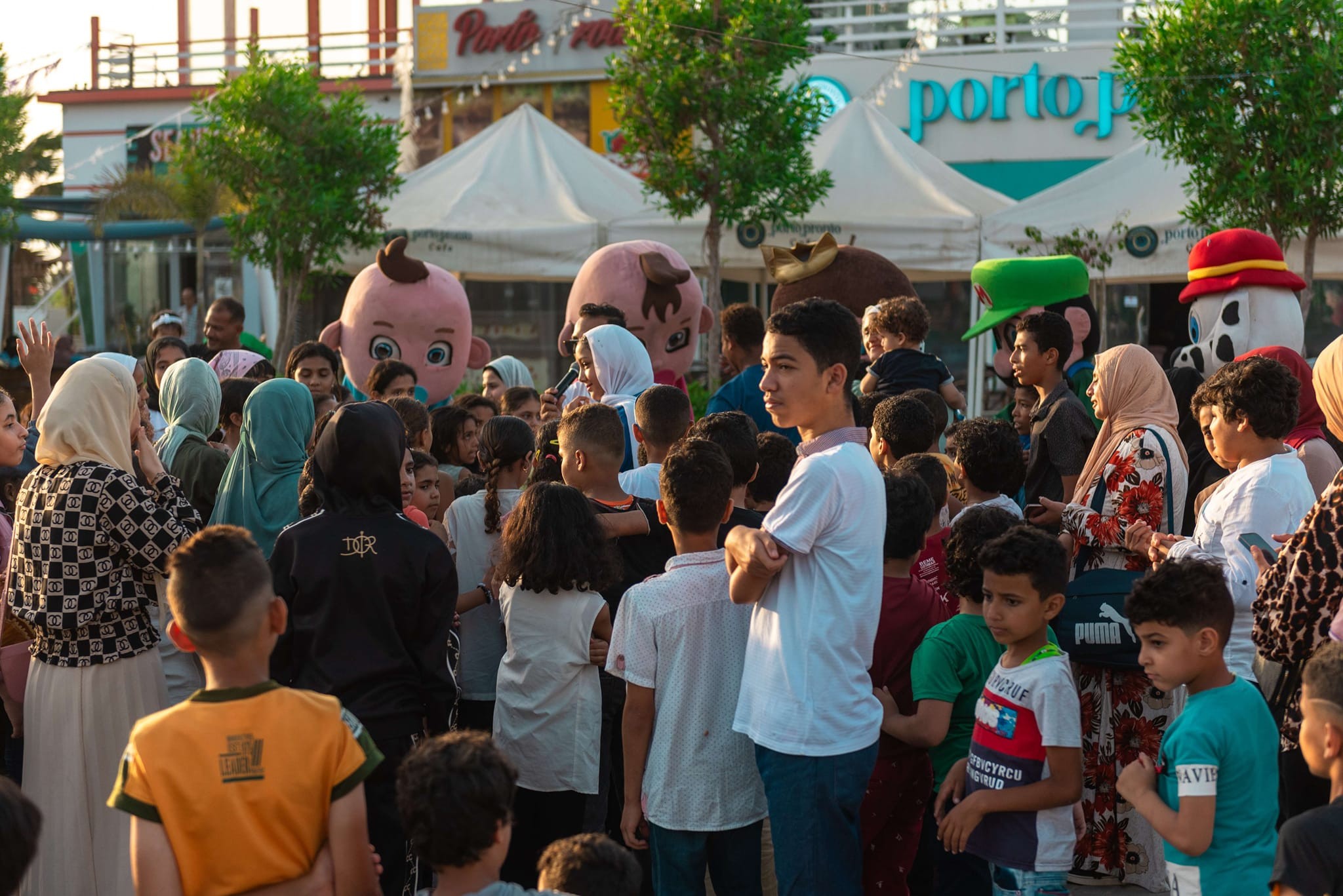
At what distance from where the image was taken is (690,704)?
312 centimetres

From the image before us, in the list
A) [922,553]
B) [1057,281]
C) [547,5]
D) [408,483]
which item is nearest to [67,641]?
[408,483]

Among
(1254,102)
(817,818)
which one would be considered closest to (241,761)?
(817,818)

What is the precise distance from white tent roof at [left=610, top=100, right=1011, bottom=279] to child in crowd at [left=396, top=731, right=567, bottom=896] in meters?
9.13

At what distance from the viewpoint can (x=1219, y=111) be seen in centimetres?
1006

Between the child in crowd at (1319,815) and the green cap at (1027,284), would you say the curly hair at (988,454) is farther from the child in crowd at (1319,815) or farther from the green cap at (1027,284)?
the green cap at (1027,284)

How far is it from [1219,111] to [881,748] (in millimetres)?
8283

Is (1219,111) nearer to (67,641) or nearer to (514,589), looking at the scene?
(514,589)

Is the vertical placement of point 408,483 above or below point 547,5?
below

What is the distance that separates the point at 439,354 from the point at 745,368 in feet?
8.10

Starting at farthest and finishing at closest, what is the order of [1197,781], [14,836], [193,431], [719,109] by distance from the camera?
[719,109] < [193,431] < [1197,781] < [14,836]

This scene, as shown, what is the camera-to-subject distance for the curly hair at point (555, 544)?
11.4 feet

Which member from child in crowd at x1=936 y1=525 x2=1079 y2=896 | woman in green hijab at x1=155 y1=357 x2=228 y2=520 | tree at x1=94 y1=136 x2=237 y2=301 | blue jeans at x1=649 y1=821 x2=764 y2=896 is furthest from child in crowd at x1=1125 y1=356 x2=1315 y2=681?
tree at x1=94 y1=136 x2=237 y2=301

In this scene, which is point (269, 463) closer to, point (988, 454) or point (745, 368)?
point (988, 454)

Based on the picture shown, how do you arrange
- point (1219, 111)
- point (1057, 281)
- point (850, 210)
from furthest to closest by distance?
point (850, 210), point (1219, 111), point (1057, 281)
